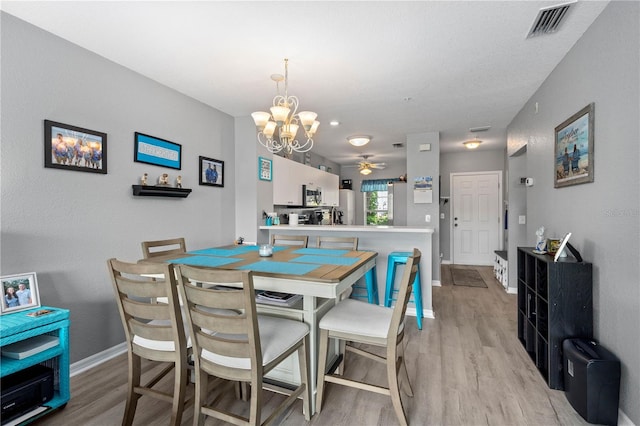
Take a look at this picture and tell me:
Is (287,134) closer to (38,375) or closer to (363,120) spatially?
(363,120)

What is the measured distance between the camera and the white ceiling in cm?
192

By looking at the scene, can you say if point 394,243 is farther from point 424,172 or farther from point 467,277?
point 467,277

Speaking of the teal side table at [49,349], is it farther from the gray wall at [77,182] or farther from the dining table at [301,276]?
the dining table at [301,276]

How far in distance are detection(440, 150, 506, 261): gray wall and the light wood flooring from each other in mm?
3923

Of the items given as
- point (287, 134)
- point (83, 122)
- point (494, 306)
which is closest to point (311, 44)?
point (287, 134)

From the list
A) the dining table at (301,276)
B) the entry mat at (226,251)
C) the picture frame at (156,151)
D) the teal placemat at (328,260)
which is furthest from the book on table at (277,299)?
the picture frame at (156,151)

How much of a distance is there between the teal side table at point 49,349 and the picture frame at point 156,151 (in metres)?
1.44

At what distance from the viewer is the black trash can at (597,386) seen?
1.72m

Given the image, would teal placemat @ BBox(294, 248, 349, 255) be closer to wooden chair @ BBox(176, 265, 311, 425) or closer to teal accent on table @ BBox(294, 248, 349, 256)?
teal accent on table @ BBox(294, 248, 349, 256)

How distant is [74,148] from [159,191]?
0.73 m

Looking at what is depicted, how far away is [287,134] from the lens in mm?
2576

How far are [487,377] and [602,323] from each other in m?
0.82

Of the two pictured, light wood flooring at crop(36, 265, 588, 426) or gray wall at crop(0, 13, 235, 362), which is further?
gray wall at crop(0, 13, 235, 362)

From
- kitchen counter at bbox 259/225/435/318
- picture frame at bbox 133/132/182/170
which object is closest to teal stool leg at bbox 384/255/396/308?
kitchen counter at bbox 259/225/435/318
